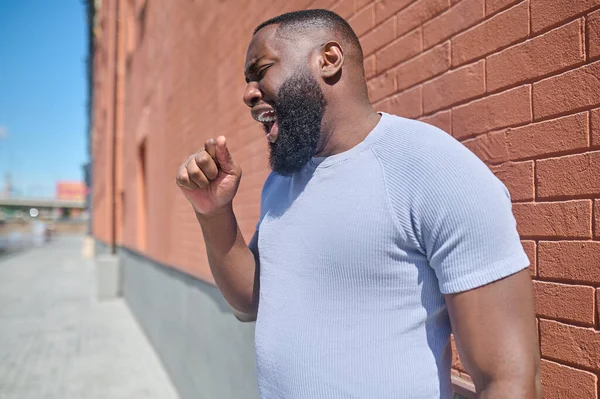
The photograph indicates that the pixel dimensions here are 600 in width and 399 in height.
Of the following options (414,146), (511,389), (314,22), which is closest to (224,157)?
(314,22)

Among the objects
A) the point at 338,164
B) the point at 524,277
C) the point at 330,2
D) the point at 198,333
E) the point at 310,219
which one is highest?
the point at 330,2

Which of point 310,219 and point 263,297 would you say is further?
point 263,297

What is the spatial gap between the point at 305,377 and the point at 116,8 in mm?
14078

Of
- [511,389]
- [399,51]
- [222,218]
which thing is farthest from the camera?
[399,51]

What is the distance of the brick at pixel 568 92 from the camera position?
127 cm

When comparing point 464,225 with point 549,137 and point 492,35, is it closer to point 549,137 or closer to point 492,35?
point 549,137

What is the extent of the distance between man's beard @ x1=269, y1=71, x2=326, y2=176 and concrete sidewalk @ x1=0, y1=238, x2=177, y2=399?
432cm

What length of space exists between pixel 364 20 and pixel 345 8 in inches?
9.2

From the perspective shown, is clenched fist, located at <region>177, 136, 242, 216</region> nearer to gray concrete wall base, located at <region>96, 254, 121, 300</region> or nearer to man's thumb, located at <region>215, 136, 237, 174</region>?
man's thumb, located at <region>215, 136, 237, 174</region>

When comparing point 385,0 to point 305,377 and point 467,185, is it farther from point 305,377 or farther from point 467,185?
point 305,377

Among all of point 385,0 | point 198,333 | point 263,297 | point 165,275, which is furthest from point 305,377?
point 165,275

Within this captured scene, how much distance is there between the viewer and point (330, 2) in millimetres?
2686

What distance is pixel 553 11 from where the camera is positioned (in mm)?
1393

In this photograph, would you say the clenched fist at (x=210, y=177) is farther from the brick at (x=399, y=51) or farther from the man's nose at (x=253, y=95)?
the brick at (x=399, y=51)
